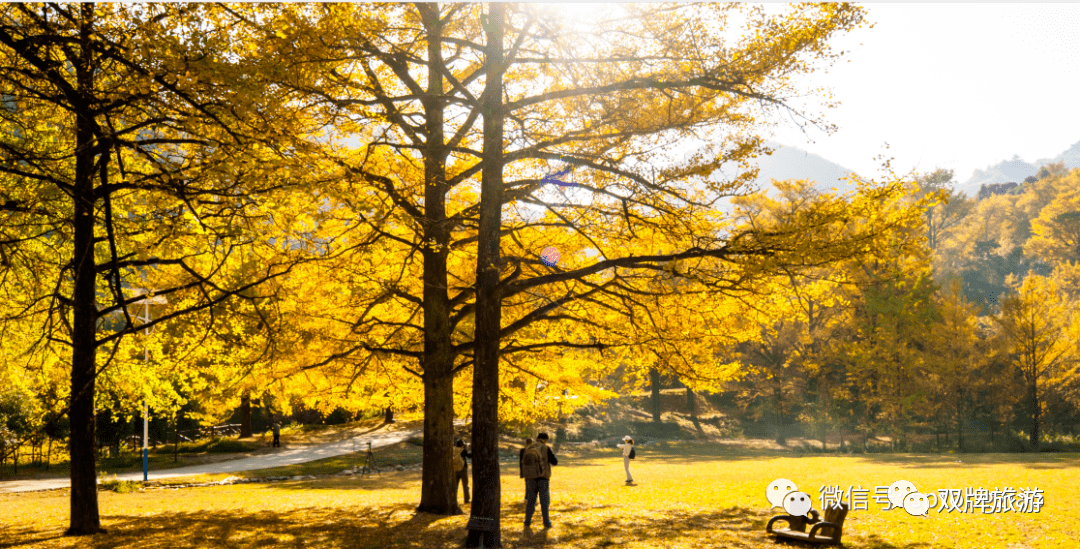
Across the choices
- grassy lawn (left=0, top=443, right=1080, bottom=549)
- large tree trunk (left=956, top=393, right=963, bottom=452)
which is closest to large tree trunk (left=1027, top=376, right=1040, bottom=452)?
large tree trunk (left=956, top=393, right=963, bottom=452)

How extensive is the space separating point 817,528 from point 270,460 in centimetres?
2353

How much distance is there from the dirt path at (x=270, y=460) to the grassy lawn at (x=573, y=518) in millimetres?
3462

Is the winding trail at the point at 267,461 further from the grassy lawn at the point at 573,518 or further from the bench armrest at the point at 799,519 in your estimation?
the bench armrest at the point at 799,519

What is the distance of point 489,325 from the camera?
880 cm

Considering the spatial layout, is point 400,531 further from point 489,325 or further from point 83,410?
point 83,410

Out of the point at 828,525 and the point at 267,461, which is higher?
the point at 828,525

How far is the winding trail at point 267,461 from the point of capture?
66.4 ft

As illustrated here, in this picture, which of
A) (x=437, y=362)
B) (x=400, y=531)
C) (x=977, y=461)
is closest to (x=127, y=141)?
(x=400, y=531)

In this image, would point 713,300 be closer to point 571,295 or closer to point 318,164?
point 571,295

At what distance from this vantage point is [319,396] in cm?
1370

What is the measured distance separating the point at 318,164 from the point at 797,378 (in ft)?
A: 109

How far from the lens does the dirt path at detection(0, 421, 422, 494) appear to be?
20281 millimetres

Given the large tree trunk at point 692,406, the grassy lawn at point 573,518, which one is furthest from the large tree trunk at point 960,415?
the large tree trunk at point 692,406

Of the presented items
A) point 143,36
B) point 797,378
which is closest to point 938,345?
point 797,378
